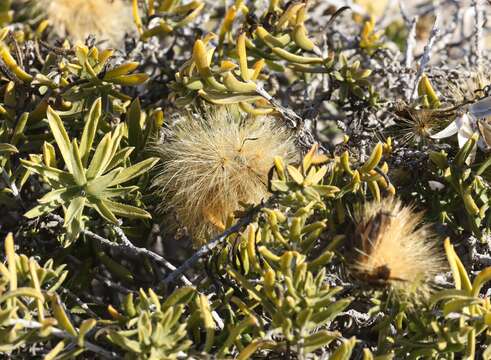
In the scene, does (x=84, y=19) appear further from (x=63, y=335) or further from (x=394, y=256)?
(x=394, y=256)

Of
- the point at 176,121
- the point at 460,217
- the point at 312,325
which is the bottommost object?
the point at 312,325

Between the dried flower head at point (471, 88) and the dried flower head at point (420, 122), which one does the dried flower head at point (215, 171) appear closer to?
the dried flower head at point (420, 122)

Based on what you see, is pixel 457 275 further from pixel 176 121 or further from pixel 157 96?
pixel 157 96

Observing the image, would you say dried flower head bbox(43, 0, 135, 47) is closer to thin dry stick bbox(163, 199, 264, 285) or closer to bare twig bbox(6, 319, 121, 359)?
thin dry stick bbox(163, 199, 264, 285)

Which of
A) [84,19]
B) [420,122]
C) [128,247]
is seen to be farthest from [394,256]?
[84,19]

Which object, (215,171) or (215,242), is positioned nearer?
(215,242)

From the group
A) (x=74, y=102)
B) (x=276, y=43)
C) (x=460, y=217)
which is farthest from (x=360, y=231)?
Answer: (x=74, y=102)

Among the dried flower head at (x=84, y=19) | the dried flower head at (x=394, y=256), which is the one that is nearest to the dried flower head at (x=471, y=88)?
the dried flower head at (x=394, y=256)
